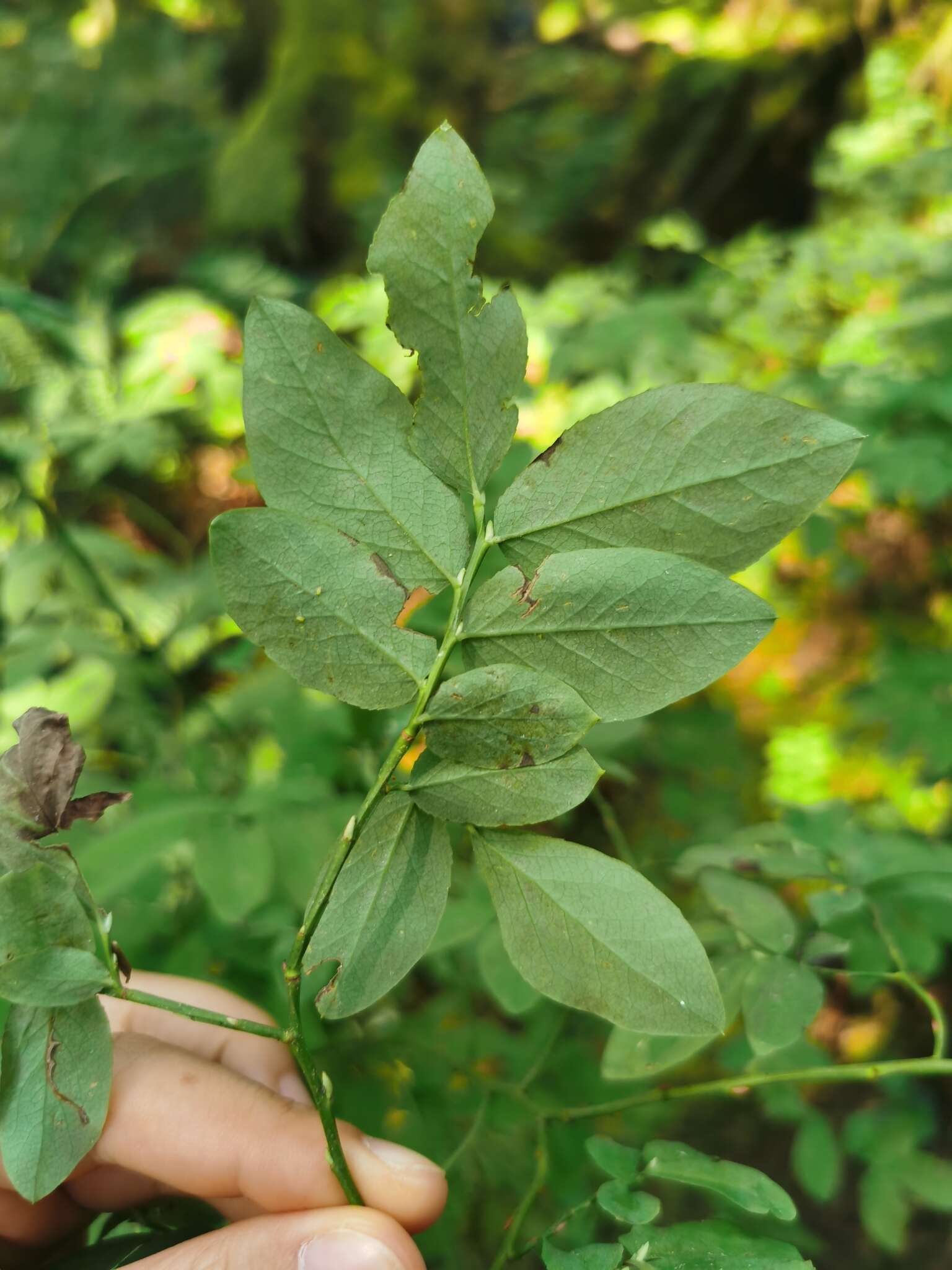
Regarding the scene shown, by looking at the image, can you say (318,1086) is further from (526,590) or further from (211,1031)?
(211,1031)

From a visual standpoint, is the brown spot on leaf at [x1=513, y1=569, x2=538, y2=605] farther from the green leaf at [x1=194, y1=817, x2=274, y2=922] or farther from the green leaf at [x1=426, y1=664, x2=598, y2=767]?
the green leaf at [x1=194, y1=817, x2=274, y2=922]

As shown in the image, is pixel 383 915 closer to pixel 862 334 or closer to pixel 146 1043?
pixel 146 1043

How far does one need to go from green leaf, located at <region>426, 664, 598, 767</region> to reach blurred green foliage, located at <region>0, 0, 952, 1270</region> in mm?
428

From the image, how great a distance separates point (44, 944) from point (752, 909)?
0.55m

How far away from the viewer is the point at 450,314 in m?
0.47

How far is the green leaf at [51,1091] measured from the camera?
51 cm

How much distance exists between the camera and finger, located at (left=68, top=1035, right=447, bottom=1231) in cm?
70

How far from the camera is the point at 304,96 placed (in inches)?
179

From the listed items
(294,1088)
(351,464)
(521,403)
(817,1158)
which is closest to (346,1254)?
(294,1088)

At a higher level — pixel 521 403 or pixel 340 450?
pixel 340 450

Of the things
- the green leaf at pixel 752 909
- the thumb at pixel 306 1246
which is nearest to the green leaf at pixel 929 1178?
the green leaf at pixel 752 909

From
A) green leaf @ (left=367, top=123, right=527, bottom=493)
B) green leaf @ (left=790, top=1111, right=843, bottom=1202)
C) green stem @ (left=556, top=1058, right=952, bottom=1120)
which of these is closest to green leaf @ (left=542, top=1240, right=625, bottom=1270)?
green stem @ (left=556, top=1058, right=952, bottom=1120)

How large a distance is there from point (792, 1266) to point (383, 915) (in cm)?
31

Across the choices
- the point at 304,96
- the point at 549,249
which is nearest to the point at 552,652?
the point at 549,249
